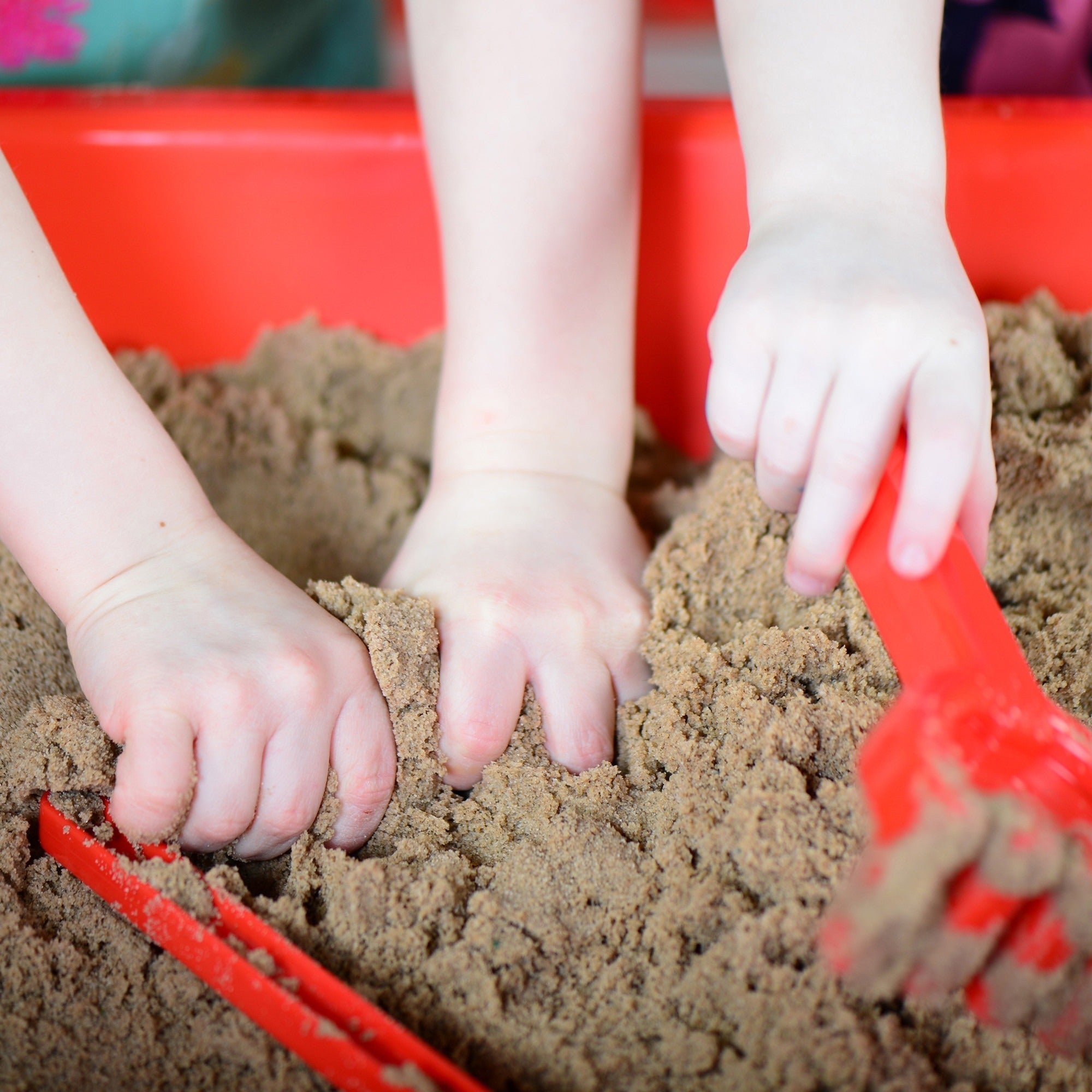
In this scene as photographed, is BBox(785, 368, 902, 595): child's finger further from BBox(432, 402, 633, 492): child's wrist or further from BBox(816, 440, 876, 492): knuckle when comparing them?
BBox(432, 402, 633, 492): child's wrist

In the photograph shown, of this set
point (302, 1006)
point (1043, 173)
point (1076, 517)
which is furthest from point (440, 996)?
point (1043, 173)

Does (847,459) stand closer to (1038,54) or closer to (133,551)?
(133,551)

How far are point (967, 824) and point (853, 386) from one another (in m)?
0.18

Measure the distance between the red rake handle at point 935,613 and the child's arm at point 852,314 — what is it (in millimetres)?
11

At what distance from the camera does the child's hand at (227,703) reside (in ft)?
1.57

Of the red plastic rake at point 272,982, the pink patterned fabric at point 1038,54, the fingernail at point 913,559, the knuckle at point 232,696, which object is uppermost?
the pink patterned fabric at point 1038,54

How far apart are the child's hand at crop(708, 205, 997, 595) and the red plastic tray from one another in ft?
1.05

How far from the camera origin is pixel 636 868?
0.48 meters

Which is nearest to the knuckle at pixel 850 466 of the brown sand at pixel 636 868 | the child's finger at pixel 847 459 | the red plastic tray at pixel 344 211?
the child's finger at pixel 847 459

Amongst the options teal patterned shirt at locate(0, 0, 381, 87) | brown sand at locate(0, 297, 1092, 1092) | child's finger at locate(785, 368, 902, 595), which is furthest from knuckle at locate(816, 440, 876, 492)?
teal patterned shirt at locate(0, 0, 381, 87)

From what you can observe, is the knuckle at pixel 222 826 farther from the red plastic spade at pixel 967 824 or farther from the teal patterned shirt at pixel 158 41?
the teal patterned shirt at pixel 158 41

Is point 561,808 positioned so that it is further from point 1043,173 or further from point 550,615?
point 1043,173

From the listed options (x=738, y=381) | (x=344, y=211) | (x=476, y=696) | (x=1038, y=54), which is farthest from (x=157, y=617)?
(x=1038, y=54)

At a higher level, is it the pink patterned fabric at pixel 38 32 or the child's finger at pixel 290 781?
the pink patterned fabric at pixel 38 32
